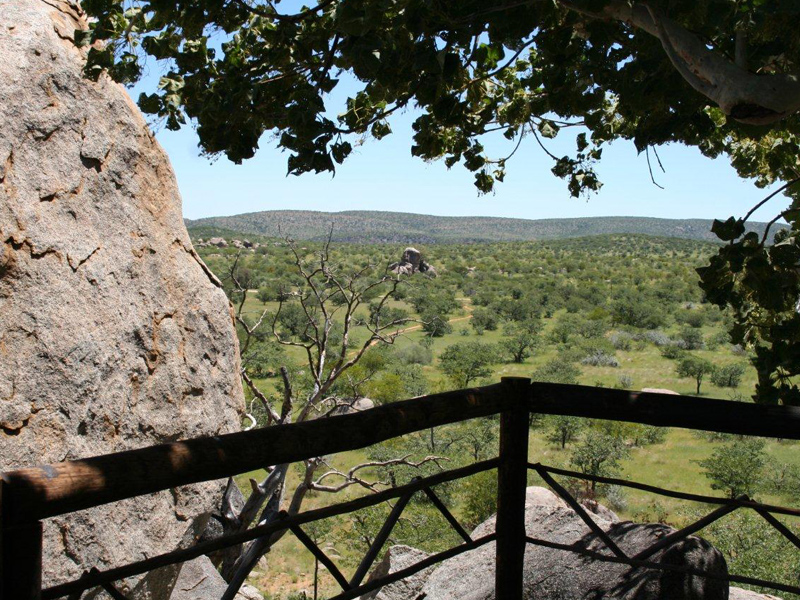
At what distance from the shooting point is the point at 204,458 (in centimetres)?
185

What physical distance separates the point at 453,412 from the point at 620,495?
17.8 m

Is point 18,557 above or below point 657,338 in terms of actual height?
above

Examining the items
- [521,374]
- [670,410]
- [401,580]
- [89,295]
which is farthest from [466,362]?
[670,410]

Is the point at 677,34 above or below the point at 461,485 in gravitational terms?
above

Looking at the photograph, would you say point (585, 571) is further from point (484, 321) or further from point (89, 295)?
point (484, 321)

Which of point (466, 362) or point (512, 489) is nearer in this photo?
point (512, 489)

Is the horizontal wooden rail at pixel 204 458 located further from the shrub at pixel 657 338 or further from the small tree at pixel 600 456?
the shrub at pixel 657 338

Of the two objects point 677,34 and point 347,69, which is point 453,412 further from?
point 347,69

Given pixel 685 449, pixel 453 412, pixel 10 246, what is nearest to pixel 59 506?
pixel 453 412

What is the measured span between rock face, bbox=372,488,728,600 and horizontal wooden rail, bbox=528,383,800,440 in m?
1.05

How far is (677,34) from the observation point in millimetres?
2693

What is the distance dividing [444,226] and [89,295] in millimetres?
143462

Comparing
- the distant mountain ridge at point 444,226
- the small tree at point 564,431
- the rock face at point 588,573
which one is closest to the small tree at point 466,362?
the small tree at point 564,431

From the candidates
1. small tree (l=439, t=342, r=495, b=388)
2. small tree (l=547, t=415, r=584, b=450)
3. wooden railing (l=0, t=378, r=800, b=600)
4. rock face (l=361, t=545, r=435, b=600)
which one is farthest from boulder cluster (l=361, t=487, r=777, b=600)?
small tree (l=439, t=342, r=495, b=388)
